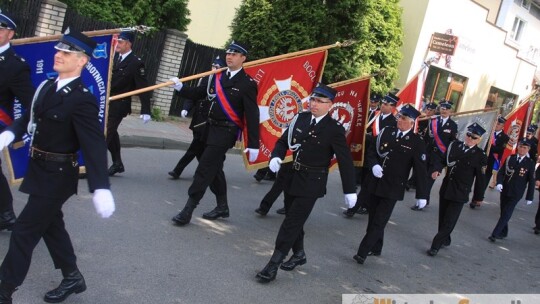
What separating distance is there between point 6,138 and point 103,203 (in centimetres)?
88

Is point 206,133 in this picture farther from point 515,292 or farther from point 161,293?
point 515,292

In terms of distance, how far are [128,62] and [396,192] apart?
3.84 m

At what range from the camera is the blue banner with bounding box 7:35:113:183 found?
17.3ft

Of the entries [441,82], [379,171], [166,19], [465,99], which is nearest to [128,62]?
[379,171]

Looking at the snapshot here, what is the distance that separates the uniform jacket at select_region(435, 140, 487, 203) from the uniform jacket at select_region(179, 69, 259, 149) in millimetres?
2884

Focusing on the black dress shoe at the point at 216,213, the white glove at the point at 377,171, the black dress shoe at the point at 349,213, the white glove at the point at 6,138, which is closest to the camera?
the white glove at the point at 6,138

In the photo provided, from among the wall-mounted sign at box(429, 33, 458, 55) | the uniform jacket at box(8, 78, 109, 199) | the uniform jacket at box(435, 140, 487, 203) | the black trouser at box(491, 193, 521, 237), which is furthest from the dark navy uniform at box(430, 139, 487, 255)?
the wall-mounted sign at box(429, 33, 458, 55)

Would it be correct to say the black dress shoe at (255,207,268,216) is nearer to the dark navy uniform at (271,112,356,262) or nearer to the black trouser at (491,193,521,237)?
the dark navy uniform at (271,112,356,262)

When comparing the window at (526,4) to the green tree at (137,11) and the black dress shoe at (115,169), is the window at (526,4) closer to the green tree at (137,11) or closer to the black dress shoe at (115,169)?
the green tree at (137,11)

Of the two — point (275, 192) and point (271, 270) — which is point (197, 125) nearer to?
point (275, 192)

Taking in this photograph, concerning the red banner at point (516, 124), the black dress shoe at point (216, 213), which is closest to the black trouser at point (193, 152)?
the black dress shoe at point (216, 213)

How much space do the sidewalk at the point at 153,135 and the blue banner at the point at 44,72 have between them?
3.91m

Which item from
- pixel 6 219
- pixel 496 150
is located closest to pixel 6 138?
pixel 6 219

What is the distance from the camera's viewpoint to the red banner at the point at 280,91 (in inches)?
318
